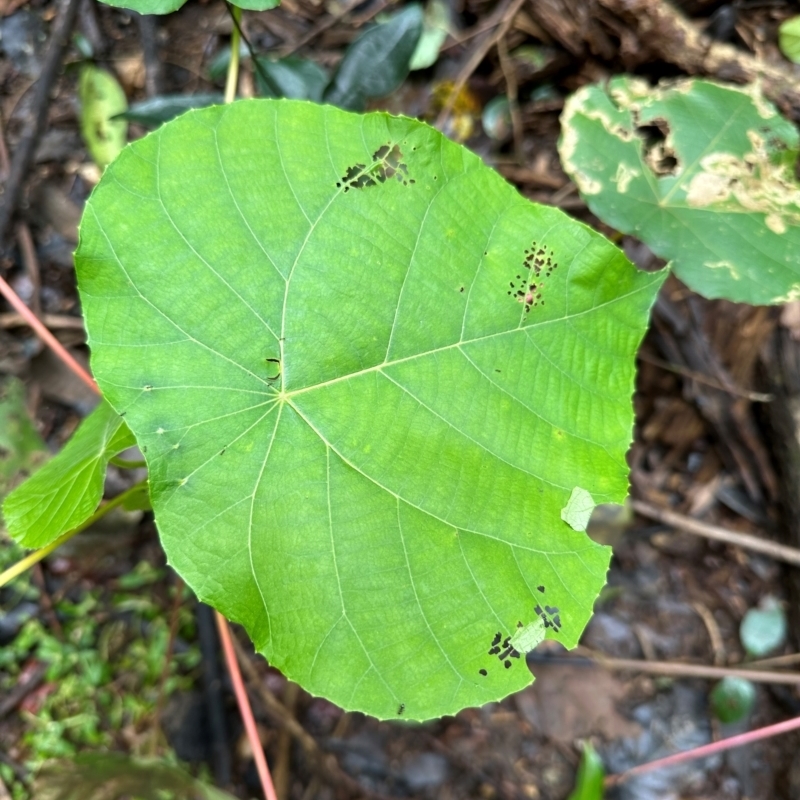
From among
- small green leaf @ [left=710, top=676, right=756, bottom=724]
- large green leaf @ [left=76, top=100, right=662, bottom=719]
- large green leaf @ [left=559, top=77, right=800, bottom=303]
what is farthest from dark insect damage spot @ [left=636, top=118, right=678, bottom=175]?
small green leaf @ [left=710, top=676, right=756, bottom=724]

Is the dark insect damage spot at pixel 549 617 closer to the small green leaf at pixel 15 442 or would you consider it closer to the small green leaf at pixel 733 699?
the small green leaf at pixel 733 699

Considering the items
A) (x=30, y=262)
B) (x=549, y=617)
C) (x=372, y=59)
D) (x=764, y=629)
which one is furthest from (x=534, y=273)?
(x=764, y=629)

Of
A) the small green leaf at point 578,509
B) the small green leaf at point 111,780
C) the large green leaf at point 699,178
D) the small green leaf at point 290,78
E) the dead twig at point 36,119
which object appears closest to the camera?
the small green leaf at point 578,509

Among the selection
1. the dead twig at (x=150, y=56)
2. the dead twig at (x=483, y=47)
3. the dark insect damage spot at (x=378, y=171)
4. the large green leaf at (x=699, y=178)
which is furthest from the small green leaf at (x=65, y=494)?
the dead twig at (x=483, y=47)

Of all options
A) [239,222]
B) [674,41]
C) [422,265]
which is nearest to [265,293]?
[239,222]

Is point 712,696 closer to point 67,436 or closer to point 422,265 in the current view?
point 422,265

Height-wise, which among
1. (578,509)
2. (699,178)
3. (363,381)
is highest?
(363,381)

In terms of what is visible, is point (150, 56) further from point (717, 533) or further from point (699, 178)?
point (717, 533)
